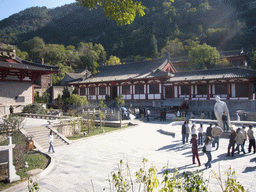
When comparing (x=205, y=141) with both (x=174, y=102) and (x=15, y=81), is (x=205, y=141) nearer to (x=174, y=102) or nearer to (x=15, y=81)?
(x=174, y=102)

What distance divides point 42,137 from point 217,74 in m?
23.1

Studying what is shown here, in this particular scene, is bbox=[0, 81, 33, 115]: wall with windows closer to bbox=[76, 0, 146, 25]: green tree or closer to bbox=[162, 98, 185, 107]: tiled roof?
bbox=[162, 98, 185, 107]: tiled roof

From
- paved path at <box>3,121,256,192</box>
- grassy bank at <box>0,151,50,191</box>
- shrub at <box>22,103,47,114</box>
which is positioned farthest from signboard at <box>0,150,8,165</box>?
shrub at <box>22,103,47,114</box>

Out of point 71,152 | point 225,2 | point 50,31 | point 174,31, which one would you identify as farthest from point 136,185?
point 50,31

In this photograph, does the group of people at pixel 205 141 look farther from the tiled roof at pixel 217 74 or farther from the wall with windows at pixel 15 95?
the wall with windows at pixel 15 95

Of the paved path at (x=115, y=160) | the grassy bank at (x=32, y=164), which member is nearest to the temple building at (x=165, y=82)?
the paved path at (x=115, y=160)

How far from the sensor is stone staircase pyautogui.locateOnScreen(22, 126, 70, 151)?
1185 cm

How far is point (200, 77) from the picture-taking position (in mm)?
27047

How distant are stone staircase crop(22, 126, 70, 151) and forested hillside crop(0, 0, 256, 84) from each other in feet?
137

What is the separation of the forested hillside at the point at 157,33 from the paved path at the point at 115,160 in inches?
1782

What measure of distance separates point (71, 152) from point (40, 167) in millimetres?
2502

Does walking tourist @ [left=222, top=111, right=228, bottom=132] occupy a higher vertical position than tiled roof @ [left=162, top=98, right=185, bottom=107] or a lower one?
lower

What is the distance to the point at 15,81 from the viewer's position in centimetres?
2145

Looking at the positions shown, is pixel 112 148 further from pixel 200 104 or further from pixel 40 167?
pixel 200 104
